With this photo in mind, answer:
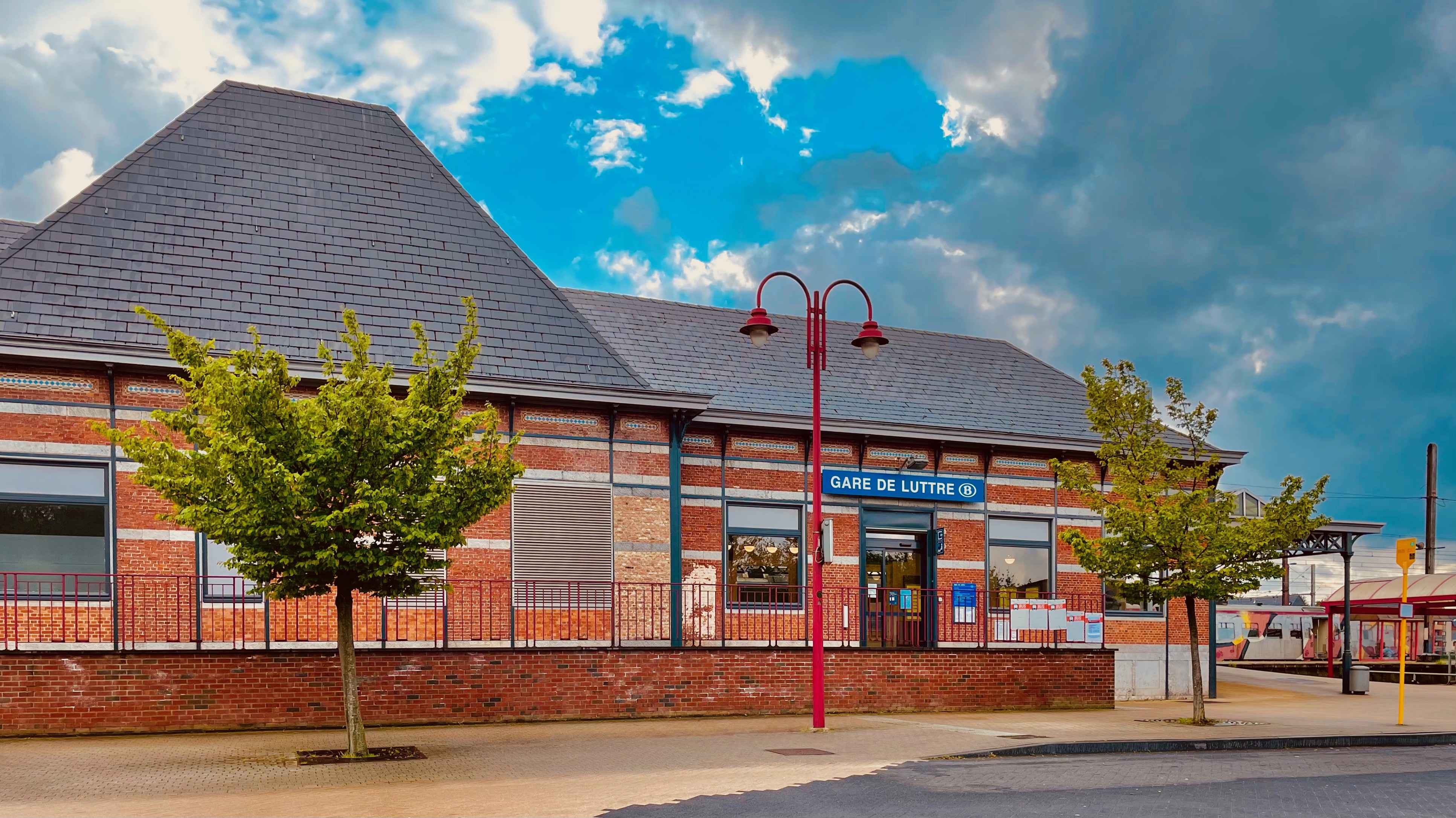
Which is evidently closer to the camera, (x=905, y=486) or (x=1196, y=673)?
(x=1196, y=673)

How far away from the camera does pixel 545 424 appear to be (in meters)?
19.8

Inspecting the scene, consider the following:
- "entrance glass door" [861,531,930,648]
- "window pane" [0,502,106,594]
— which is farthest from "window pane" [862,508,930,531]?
"window pane" [0,502,106,594]

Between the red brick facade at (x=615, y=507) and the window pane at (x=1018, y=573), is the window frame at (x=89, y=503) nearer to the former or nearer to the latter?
the red brick facade at (x=615, y=507)

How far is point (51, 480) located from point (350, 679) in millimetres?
6576

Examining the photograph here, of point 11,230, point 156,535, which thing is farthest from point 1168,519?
point 11,230

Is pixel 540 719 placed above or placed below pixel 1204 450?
below

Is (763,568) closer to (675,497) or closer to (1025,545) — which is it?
(675,497)

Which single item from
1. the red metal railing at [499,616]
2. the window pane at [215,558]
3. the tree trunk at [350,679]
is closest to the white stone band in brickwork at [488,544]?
the red metal railing at [499,616]

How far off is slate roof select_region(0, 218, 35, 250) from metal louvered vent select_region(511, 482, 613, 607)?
9062mm

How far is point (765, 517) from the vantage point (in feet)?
74.7

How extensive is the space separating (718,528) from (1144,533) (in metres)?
7.32

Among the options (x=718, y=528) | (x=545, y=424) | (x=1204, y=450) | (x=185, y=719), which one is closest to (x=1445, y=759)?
(x=1204, y=450)

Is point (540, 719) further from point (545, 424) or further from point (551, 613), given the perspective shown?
point (545, 424)

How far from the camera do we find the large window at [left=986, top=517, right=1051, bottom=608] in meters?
24.6
